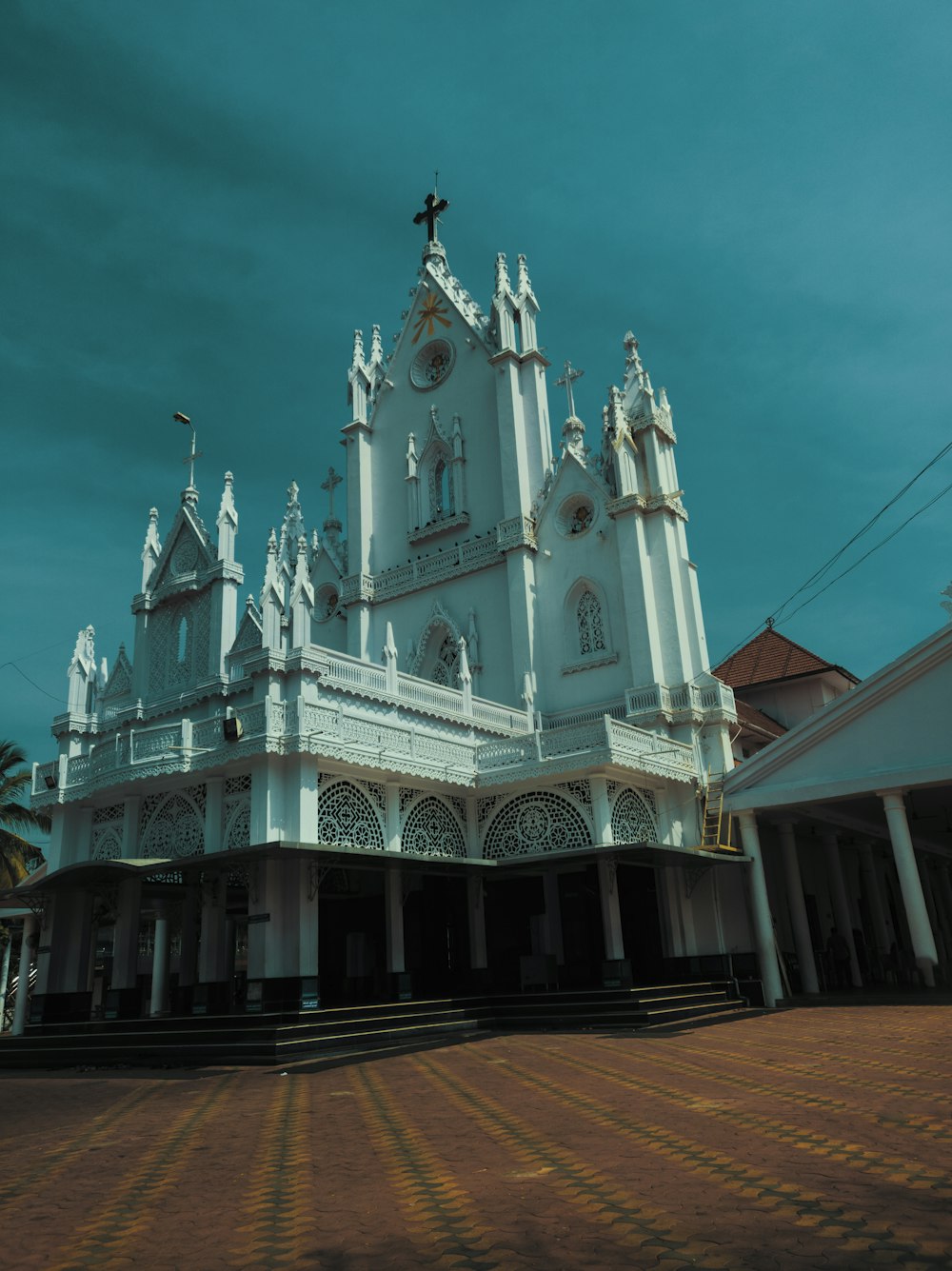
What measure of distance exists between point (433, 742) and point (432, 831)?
6.45 feet

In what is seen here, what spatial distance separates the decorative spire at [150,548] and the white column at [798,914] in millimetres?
17599

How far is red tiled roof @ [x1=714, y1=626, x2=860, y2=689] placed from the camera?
3456 centimetres

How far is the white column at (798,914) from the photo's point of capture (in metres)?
23.7

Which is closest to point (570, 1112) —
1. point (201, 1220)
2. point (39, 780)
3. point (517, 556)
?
point (201, 1220)

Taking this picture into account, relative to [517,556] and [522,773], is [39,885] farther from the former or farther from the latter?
[517,556]

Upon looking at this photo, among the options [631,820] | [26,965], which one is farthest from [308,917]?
[26,965]

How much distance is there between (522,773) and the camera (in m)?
22.0

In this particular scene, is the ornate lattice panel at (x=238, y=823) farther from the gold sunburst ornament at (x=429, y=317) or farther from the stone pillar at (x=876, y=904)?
the gold sunburst ornament at (x=429, y=317)

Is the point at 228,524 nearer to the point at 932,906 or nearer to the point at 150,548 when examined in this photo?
the point at 150,548

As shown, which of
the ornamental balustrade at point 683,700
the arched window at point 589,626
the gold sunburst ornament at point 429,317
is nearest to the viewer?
the ornamental balustrade at point 683,700

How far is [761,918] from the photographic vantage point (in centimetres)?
2259

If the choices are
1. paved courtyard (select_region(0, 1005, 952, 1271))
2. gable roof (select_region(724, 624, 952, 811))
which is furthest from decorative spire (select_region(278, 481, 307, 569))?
paved courtyard (select_region(0, 1005, 952, 1271))

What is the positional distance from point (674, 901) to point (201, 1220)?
62.4 ft

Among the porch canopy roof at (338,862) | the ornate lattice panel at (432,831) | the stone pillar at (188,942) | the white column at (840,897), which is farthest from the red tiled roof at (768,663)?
the stone pillar at (188,942)
